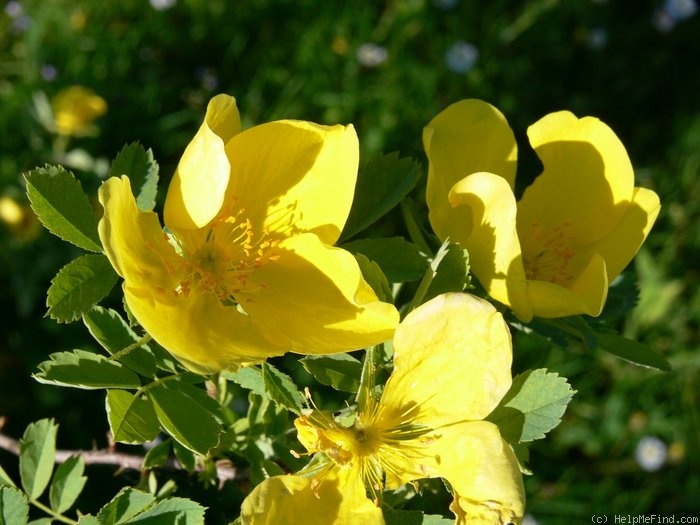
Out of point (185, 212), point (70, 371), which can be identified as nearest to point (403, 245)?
point (185, 212)

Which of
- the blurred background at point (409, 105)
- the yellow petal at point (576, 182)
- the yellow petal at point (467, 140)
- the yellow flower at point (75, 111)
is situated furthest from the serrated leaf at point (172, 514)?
the yellow flower at point (75, 111)

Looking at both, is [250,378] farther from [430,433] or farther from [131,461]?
[131,461]

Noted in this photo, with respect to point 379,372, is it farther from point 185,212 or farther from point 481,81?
point 481,81

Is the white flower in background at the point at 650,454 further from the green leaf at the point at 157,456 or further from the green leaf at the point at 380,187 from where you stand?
the green leaf at the point at 157,456

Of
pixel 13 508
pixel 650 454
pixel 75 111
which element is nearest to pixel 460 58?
pixel 75 111

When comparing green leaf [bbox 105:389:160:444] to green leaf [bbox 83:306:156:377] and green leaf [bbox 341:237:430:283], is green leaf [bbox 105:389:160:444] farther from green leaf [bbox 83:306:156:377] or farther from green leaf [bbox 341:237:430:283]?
green leaf [bbox 341:237:430:283]
